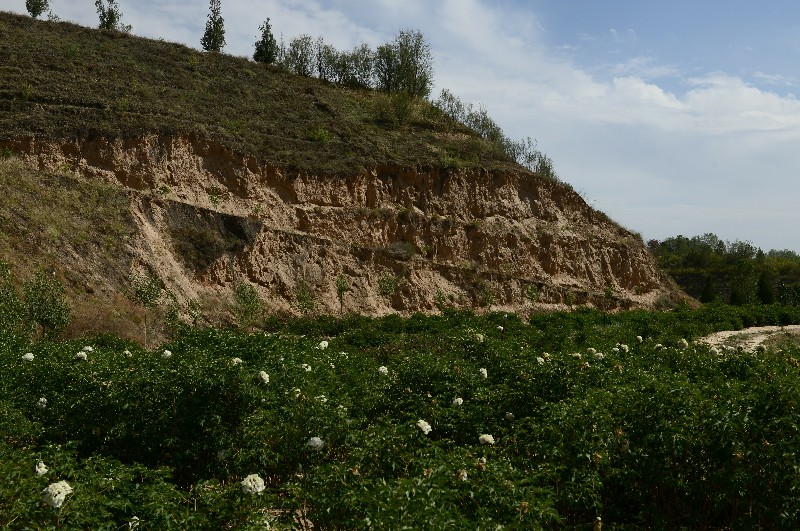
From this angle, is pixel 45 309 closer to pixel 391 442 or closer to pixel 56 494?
pixel 56 494

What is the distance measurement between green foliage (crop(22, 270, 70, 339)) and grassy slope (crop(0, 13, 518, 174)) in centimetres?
1237

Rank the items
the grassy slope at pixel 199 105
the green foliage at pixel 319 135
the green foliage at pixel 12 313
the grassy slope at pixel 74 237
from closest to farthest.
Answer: the green foliage at pixel 12 313 < the grassy slope at pixel 74 237 < the grassy slope at pixel 199 105 < the green foliage at pixel 319 135

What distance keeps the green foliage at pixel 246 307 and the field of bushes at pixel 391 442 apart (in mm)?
13966

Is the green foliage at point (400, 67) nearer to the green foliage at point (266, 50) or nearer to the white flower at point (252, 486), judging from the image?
the green foliage at point (266, 50)

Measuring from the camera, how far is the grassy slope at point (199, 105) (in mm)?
30734

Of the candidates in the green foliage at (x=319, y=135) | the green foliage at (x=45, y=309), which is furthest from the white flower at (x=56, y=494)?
the green foliage at (x=319, y=135)

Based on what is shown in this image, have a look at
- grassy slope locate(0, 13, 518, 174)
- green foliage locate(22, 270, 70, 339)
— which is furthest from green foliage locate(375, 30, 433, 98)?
green foliage locate(22, 270, 70, 339)

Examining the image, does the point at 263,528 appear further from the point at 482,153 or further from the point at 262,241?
the point at 482,153

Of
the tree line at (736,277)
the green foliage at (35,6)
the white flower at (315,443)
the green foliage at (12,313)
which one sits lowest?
the green foliage at (12,313)

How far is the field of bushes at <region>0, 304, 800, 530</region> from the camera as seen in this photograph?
5750mm

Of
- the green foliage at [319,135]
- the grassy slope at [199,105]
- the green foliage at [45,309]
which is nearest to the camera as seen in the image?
the green foliage at [45,309]

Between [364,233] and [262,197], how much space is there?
5.55 meters

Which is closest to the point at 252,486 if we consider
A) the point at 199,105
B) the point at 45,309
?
the point at 45,309

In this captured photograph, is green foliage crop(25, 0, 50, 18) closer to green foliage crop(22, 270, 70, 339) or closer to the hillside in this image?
the hillside
